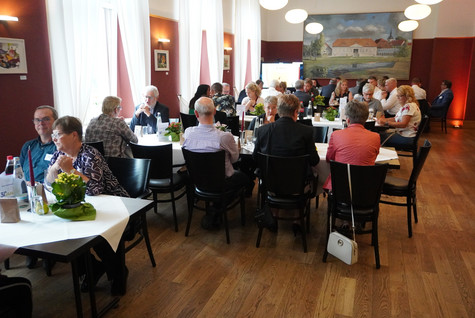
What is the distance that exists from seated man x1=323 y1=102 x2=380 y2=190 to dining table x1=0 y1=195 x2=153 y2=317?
65.3 inches

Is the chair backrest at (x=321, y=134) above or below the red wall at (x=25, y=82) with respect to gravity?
below

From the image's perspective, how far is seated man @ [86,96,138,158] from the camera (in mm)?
3670

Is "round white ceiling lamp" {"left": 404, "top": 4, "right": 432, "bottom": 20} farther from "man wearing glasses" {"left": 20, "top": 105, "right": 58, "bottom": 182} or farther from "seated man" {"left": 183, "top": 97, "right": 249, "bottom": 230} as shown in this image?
"man wearing glasses" {"left": 20, "top": 105, "right": 58, "bottom": 182}

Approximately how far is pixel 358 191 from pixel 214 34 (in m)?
6.48

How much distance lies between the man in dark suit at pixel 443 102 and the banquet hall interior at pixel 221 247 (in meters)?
1.92

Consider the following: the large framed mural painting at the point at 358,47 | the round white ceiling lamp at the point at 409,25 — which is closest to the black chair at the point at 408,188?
the round white ceiling lamp at the point at 409,25

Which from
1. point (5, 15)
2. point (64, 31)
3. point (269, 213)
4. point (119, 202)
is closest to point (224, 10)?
point (64, 31)

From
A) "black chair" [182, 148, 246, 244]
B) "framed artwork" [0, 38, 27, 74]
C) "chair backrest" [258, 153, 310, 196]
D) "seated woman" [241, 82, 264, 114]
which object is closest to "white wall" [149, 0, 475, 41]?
"seated woman" [241, 82, 264, 114]

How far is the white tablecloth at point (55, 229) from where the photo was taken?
1.83 m

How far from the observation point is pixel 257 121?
A: 4398 millimetres

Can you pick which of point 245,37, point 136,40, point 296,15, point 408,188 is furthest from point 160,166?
point 245,37

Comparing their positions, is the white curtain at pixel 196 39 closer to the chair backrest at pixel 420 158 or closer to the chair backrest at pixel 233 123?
the chair backrest at pixel 233 123

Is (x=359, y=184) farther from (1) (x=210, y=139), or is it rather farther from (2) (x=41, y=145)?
(2) (x=41, y=145)

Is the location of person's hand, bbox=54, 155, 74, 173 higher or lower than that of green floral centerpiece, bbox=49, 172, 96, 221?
higher
